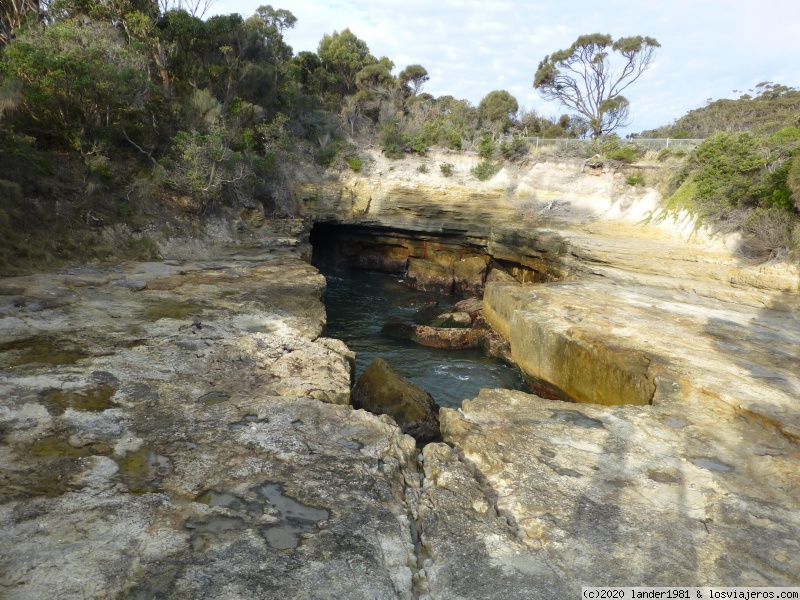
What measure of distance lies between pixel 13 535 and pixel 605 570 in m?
4.69

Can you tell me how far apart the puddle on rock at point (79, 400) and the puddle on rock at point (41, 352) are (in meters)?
1.03

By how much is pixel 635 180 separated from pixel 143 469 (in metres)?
22.7

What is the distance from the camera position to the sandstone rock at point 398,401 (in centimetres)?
865

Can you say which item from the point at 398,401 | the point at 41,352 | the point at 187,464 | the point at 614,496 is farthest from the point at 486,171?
the point at 187,464

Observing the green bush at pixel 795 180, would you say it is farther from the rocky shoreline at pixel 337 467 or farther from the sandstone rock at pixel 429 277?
the sandstone rock at pixel 429 277

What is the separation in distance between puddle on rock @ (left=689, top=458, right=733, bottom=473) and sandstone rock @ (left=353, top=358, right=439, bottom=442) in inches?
157

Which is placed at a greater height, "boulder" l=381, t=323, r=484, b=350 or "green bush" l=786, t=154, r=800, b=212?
"green bush" l=786, t=154, r=800, b=212

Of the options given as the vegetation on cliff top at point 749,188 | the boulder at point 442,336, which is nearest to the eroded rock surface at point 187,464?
the boulder at point 442,336

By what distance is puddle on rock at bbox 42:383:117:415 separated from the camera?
5.81 metres

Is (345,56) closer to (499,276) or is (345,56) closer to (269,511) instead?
(499,276)

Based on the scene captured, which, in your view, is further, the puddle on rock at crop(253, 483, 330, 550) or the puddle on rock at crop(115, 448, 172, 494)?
the puddle on rock at crop(115, 448, 172, 494)

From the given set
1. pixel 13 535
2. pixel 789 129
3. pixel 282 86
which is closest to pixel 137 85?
pixel 282 86

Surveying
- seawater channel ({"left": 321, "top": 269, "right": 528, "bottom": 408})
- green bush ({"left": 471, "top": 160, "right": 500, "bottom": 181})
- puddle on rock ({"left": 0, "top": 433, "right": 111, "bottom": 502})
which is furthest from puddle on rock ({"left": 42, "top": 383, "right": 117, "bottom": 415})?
green bush ({"left": 471, "top": 160, "right": 500, "bottom": 181})

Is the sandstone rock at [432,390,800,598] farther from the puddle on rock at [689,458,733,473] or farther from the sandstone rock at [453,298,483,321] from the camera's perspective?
the sandstone rock at [453,298,483,321]
